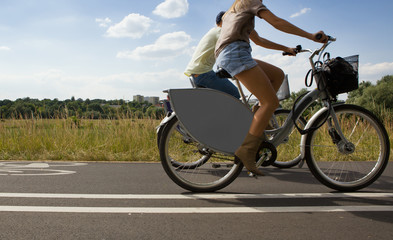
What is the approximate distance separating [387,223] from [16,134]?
692 cm

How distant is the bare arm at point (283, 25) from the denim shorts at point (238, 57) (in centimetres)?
30

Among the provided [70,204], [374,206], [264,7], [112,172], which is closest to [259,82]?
[264,7]

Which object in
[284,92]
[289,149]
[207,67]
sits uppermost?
[207,67]

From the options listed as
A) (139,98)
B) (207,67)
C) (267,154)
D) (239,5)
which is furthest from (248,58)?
(139,98)

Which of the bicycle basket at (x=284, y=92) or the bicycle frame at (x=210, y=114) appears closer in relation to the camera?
the bicycle frame at (x=210, y=114)

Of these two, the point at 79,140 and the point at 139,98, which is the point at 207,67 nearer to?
the point at 79,140

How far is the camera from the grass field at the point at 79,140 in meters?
5.86

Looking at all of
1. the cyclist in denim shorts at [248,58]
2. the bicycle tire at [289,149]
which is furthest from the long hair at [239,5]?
the bicycle tire at [289,149]

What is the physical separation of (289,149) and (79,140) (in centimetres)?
405

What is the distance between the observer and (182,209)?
2865 millimetres

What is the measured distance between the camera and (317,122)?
11.3 feet

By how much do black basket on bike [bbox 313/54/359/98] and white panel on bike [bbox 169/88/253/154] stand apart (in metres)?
0.83

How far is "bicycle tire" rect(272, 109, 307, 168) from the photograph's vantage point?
14.9 feet

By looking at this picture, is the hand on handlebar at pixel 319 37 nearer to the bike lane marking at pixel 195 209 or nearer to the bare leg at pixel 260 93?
the bare leg at pixel 260 93
